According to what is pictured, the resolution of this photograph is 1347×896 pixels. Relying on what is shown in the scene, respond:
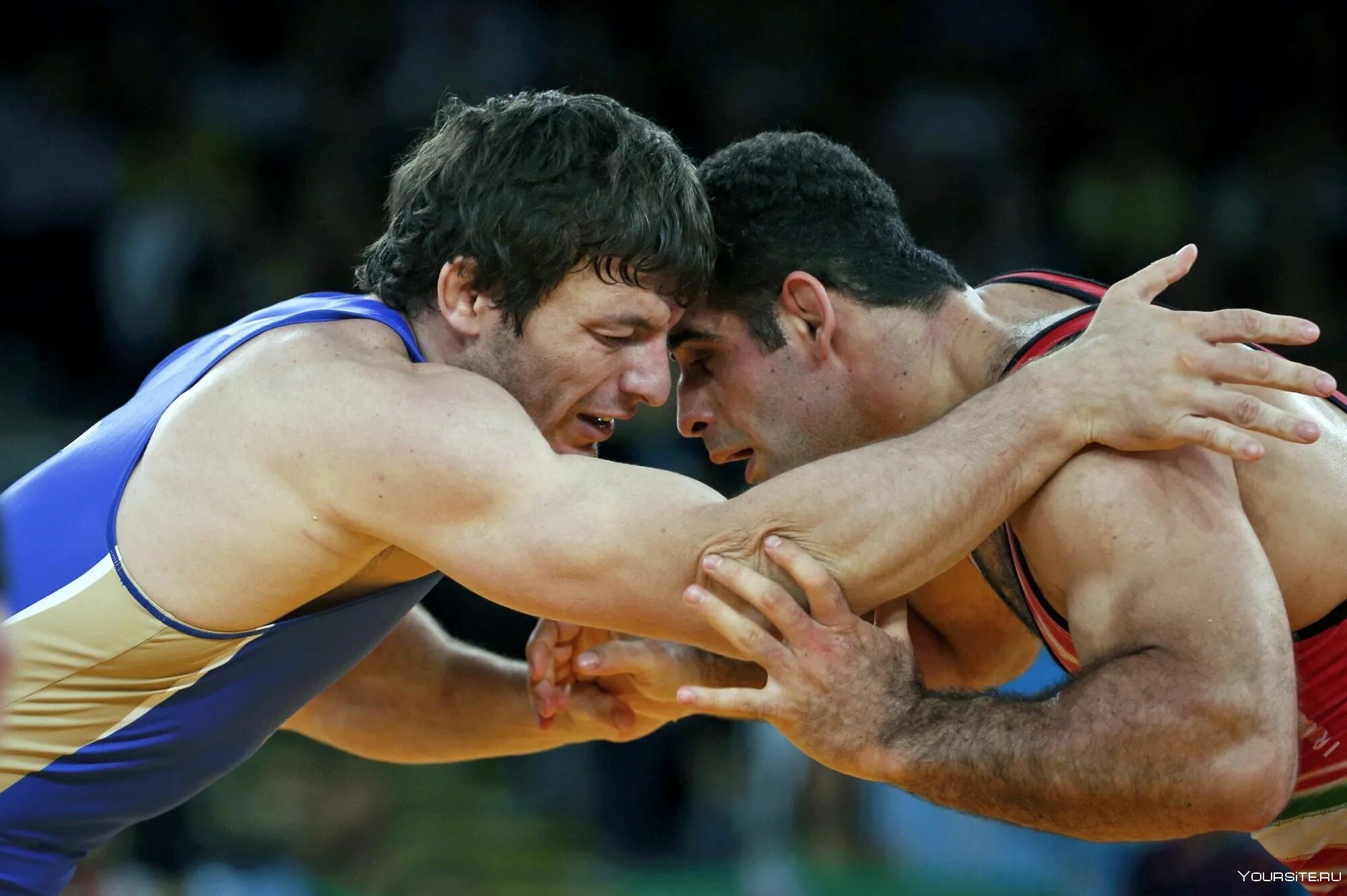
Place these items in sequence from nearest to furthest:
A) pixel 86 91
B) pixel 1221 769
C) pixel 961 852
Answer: pixel 1221 769 < pixel 961 852 < pixel 86 91

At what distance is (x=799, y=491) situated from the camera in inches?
118

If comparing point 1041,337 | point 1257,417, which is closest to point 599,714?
point 1041,337

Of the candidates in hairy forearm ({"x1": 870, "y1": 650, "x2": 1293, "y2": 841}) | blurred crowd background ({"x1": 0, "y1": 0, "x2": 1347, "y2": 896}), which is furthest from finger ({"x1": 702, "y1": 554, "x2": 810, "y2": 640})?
blurred crowd background ({"x1": 0, "y1": 0, "x2": 1347, "y2": 896})

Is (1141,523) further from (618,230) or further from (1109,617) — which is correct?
(618,230)

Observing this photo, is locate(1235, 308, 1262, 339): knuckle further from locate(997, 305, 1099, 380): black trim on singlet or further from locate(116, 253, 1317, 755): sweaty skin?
locate(997, 305, 1099, 380): black trim on singlet

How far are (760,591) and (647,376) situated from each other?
0.77 meters

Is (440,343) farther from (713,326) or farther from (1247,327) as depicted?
(1247,327)

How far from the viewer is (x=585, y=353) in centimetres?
347

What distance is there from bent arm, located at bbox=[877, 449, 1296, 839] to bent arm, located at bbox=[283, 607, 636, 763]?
4.58 ft

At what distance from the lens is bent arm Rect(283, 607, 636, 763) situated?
412 cm

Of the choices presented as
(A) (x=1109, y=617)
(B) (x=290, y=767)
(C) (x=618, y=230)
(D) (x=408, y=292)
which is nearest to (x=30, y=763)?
(D) (x=408, y=292)

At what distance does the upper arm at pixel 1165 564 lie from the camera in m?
2.76

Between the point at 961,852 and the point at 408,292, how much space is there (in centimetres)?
494

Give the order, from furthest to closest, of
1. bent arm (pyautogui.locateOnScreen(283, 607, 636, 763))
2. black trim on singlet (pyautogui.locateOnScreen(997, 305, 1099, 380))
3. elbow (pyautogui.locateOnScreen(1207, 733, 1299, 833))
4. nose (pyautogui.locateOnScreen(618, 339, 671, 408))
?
bent arm (pyautogui.locateOnScreen(283, 607, 636, 763)) < nose (pyautogui.locateOnScreen(618, 339, 671, 408)) < black trim on singlet (pyautogui.locateOnScreen(997, 305, 1099, 380)) < elbow (pyautogui.locateOnScreen(1207, 733, 1299, 833))
